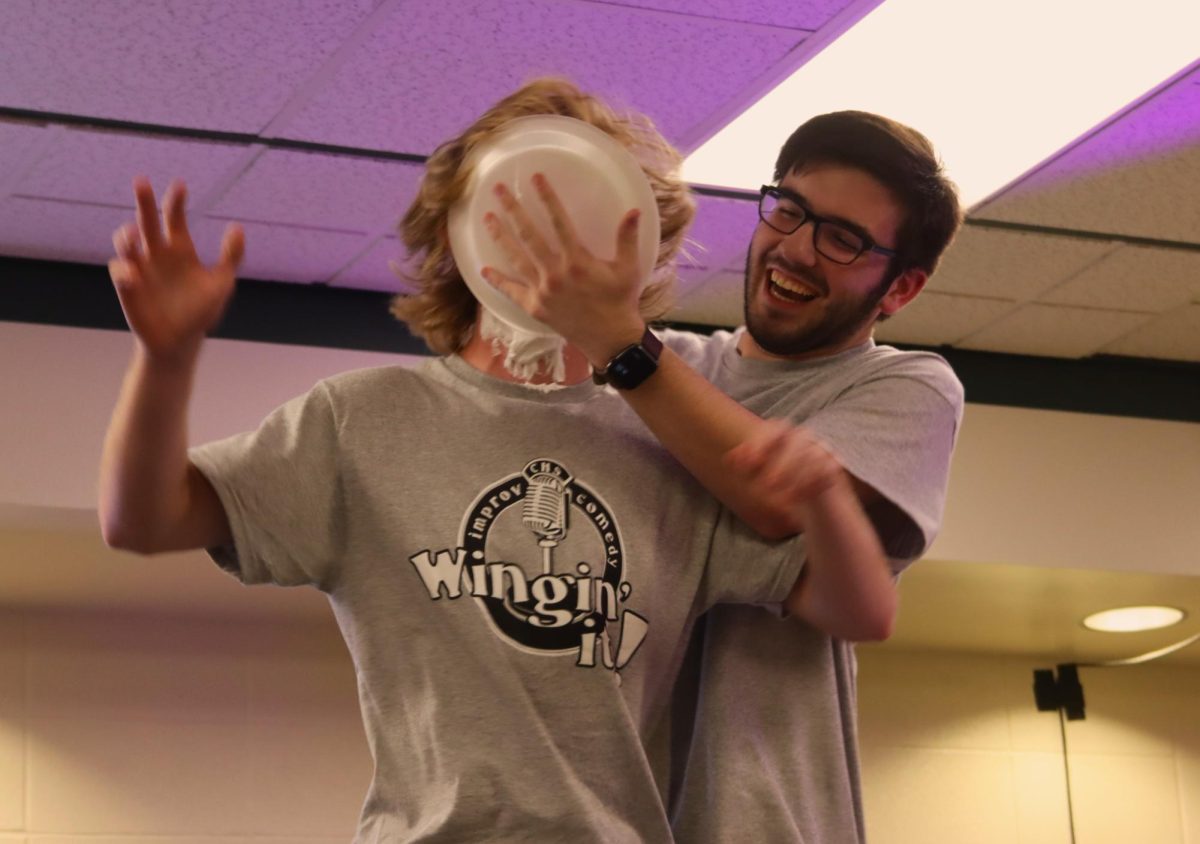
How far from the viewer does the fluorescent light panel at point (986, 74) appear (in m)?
2.66

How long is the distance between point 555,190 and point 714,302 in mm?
2622

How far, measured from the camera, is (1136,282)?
3.95m

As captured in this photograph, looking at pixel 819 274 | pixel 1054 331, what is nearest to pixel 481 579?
pixel 819 274

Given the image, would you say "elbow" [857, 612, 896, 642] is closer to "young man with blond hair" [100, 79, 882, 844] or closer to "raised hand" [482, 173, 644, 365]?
"young man with blond hair" [100, 79, 882, 844]

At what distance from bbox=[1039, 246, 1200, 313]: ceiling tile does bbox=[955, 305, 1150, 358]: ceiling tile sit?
63 millimetres

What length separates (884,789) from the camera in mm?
4938

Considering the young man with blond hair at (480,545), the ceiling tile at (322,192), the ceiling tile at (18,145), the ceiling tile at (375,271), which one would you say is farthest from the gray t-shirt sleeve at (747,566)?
the ceiling tile at (375,271)

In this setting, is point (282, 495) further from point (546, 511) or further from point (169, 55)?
point (169, 55)

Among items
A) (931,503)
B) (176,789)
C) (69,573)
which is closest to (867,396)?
(931,503)

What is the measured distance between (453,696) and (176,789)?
118 inches

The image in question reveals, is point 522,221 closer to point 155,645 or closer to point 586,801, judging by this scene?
point 586,801

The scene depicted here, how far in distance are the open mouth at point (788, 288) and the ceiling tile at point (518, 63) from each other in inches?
40.9

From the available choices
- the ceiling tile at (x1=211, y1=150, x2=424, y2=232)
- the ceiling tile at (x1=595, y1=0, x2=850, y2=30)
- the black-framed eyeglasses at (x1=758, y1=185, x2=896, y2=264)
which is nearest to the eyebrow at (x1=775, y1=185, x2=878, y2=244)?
the black-framed eyeglasses at (x1=758, y1=185, x2=896, y2=264)

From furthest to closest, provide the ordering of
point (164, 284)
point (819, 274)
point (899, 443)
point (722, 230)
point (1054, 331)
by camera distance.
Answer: point (1054, 331) → point (722, 230) → point (819, 274) → point (899, 443) → point (164, 284)
